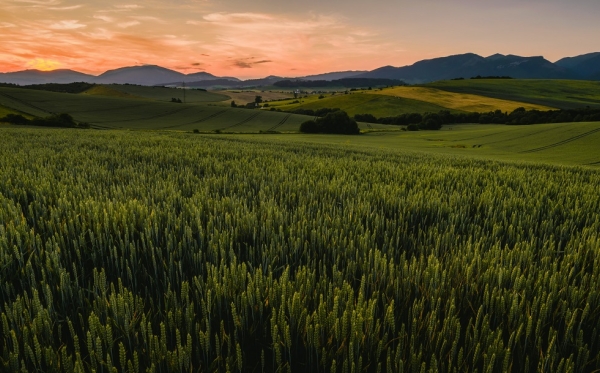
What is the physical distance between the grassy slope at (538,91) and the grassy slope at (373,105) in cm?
2978

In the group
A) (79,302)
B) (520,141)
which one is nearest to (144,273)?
(79,302)

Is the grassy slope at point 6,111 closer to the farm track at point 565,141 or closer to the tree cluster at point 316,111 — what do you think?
the tree cluster at point 316,111

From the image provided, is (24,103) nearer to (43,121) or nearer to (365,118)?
(43,121)

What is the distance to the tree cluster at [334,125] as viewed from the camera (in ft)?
221

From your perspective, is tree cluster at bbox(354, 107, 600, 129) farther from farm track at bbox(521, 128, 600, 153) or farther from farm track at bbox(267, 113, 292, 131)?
farm track at bbox(521, 128, 600, 153)

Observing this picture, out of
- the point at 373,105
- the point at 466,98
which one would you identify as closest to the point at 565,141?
the point at 373,105

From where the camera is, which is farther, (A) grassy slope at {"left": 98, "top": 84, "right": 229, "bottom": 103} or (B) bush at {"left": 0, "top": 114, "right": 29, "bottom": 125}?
(A) grassy slope at {"left": 98, "top": 84, "right": 229, "bottom": 103}

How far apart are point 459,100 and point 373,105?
97.7 ft

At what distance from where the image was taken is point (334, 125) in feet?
225

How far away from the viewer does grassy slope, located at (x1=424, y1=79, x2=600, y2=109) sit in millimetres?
114081

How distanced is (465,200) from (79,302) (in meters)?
3.72

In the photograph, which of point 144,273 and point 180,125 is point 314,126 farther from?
point 144,273

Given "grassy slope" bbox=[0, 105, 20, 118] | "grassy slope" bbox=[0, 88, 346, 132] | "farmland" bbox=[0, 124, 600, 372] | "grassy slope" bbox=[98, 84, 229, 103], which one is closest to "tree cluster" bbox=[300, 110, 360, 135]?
"grassy slope" bbox=[0, 88, 346, 132]

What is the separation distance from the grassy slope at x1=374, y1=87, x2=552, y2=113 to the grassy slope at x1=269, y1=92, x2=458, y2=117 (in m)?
6.01
